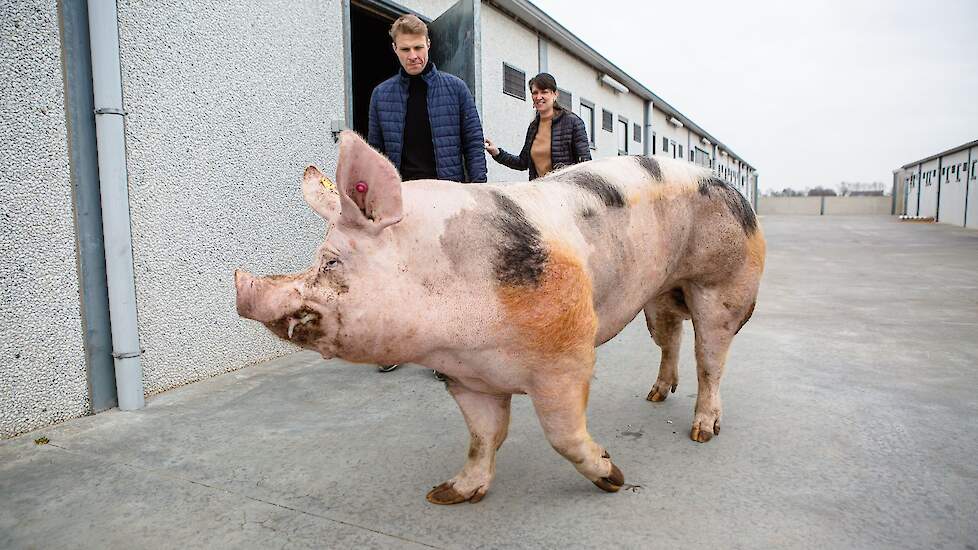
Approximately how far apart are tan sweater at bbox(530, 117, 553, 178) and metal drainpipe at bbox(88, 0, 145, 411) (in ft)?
7.62

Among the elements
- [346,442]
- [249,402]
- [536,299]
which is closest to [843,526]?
[536,299]

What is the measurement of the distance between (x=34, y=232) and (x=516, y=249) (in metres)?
2.30

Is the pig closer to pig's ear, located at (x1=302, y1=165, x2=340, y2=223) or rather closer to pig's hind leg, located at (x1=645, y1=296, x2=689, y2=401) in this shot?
pig's ear, located at (x1=302, y1=165, x2=340, y2=223)

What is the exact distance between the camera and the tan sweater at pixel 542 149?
391 centimetres

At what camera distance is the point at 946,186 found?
80.2ft

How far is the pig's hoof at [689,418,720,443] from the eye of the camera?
2.56 meters

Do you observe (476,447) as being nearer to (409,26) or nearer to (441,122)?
(441,122)

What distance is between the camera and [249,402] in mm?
3129

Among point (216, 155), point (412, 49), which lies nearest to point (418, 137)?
point (412, 49)

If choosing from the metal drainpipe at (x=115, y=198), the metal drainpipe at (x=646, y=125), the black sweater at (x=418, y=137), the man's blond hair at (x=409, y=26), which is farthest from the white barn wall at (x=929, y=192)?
the metal drainpipe at (x=115, y=198)

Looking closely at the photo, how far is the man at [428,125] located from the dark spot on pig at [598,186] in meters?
1.21

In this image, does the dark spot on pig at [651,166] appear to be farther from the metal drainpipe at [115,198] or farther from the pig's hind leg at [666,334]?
the metal drainpipe at [115,198]

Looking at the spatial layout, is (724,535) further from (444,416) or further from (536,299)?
(444,416)

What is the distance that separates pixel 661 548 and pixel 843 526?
60 cm
